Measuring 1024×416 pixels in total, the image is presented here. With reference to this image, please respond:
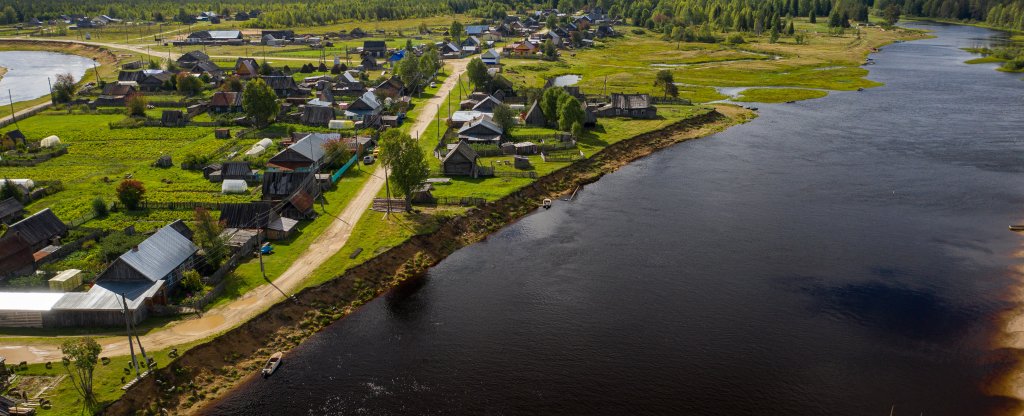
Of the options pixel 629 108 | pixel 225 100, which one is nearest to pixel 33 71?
pixel 225 100

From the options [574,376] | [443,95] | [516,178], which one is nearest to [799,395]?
[574,376]

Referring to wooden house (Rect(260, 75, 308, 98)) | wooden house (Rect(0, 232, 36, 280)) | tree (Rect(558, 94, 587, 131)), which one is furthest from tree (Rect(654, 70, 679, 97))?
wooden house (Rect(0, 232, 36, 280))

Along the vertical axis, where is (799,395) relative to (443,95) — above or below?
below

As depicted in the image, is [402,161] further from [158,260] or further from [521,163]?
[158,260]

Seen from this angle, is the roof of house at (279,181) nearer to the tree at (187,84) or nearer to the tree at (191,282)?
the tree at (191,282)

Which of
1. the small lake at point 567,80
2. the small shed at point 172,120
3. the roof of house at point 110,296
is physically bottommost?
the roof of house at point 110,296

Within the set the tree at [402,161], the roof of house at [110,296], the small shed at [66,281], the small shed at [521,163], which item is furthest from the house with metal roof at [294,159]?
the roof of house at [110,296]

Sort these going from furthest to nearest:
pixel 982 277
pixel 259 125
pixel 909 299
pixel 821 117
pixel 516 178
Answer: pixel 821 117, pixel 259 125, pixel 516 178, pixel 982 277, pixel 909 299

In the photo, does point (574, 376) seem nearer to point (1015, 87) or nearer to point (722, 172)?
point (722, 172)
